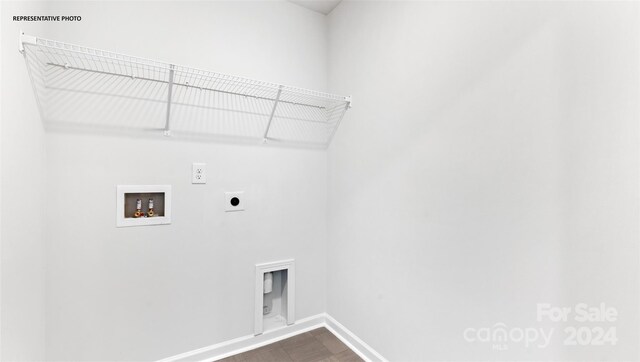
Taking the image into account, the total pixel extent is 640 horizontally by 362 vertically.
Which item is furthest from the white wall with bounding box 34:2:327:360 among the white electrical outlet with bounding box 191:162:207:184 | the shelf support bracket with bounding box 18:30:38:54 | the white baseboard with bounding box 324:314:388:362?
the shelf support bracket with bounding box 18:30:38:54

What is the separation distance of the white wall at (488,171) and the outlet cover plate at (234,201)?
76 cm

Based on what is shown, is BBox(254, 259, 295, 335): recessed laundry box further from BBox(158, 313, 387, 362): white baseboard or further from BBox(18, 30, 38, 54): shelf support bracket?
BBox(18, 30, 38, 54): shelf support bracket

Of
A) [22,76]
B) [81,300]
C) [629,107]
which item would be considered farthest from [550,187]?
[81,300]

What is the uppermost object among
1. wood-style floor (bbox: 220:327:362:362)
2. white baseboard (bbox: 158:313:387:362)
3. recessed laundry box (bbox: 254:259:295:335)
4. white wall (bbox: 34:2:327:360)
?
white wall (bbox: 34:2:327:360)

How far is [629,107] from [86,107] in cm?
223

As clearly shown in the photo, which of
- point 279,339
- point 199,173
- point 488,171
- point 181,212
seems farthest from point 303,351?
point 488,171

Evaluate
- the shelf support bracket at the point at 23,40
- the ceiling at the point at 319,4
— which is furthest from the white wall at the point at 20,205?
the ceiling at the point at 319,4

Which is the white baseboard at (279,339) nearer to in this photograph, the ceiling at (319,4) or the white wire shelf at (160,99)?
the white wire shelf at (160,99)

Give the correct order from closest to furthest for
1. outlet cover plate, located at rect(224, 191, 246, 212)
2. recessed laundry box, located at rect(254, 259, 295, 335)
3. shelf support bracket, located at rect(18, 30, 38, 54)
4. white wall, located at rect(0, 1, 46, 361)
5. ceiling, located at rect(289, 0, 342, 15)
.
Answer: white wall, located at rect(0, 1, 46, 361) → shelf support bracket, located at rect(18, 30, 38, 54) → outlet cover plate, located at rect(224, 191, 246, 212) → recessed laundry box, located at rect(254, 259, 295, 335) → ceiling, located at rect(289, 0, 342, 15)

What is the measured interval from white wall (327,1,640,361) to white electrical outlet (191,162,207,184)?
38.3 inches

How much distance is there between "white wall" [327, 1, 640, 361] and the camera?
2.75ft

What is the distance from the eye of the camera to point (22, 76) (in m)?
1.08

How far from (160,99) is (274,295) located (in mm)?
1560

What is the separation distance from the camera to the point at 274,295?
81.5 inches
